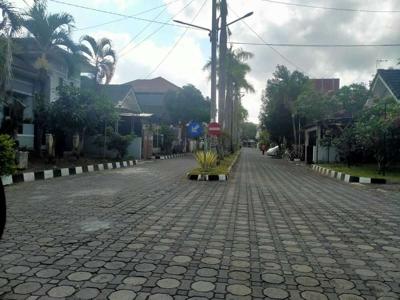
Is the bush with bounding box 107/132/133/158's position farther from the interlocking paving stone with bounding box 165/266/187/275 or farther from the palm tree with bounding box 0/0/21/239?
the interlocking paving stone with bounding box 165/266/187/275

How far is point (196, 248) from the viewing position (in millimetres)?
4969

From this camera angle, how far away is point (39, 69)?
18047 millimetres

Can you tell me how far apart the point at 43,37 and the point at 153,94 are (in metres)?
38.4

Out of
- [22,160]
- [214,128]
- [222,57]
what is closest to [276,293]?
[22,160]

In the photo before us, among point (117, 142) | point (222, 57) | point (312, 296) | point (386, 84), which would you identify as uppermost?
point (222, 57)

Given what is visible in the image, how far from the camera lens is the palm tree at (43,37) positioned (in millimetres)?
17234

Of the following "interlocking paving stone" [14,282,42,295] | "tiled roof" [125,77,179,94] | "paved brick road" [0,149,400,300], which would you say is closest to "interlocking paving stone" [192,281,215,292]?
"paved brick road" [0,149,400,300]

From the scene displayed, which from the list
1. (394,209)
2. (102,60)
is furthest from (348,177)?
(102,60)

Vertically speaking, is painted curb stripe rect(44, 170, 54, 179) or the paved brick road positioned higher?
painted curb stripe rect(44, 170, 54, 179)

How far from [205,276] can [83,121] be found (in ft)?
46.6

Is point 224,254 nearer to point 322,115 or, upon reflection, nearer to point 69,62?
point 69,62

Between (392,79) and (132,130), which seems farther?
(132,130)

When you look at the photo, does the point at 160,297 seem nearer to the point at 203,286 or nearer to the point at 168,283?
the point at 168,283

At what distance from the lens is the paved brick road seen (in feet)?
12.1
